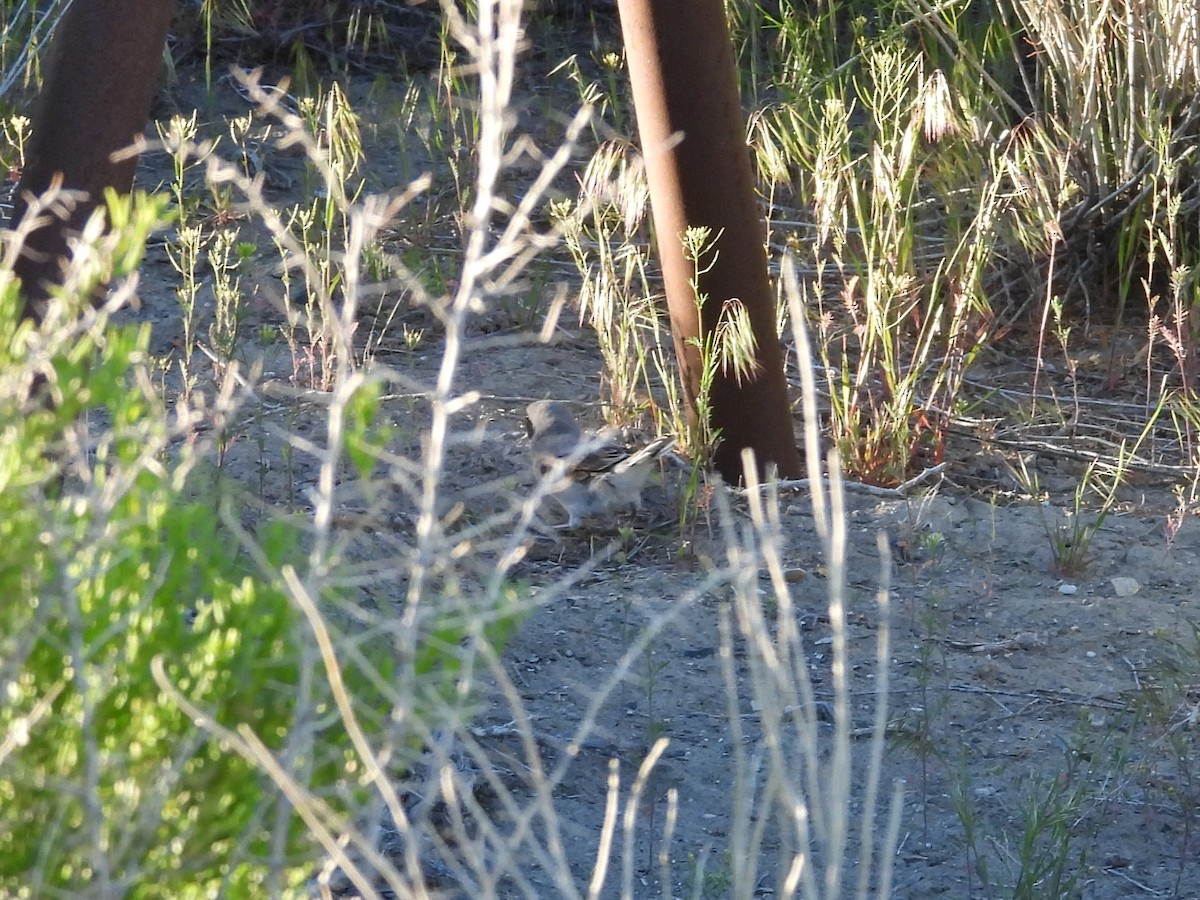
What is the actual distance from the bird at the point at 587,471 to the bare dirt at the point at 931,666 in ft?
0.24

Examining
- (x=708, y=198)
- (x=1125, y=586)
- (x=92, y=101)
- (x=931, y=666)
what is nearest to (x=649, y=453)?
(x=708, y=198)

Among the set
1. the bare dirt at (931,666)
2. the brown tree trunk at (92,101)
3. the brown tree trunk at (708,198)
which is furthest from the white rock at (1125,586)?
the brown tree trunk at (92,101)

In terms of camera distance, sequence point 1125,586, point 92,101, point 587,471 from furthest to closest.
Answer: point 587,471, point 1125,586, point 92,101

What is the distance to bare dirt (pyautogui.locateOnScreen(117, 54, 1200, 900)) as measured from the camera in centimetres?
250

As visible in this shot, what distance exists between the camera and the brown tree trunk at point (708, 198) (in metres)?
3.36

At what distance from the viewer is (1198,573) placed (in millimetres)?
3326

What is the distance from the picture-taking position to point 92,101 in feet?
9.50

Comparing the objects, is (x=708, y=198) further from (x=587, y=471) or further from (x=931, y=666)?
(x=931, y=666)

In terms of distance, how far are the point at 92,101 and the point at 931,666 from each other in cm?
198

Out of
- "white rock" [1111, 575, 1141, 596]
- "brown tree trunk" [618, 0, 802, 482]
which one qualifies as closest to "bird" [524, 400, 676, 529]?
"brown tree trunk" [618, 0, 802, 482]

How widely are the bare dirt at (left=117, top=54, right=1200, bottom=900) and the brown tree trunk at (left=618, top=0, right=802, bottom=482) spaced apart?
199 millimetres

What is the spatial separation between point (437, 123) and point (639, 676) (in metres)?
2.82

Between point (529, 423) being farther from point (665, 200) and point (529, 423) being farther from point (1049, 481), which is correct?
point (1049, 481)

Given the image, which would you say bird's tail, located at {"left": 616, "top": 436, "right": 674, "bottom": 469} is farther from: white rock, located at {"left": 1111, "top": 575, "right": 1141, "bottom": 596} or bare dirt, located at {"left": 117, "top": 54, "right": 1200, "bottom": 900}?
white rock, located at {"left": 1111, "top": 575, "right": 1141, "bottom": 596}
